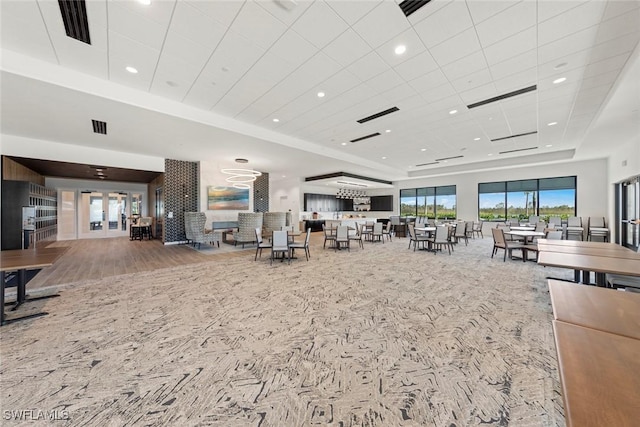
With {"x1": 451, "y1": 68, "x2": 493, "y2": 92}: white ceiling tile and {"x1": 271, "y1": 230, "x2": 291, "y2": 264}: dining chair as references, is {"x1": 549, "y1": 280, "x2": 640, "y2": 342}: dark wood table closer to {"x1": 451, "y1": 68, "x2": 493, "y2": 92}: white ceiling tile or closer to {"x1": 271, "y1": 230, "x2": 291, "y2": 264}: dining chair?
{"x1": 451, "y1": 68, "x2": 493, "y2": 92}: white ceiling tile

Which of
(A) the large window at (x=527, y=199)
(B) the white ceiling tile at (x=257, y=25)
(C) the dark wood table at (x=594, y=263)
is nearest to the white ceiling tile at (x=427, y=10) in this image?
(B) the white ceiling tile at (x=257, y=25)

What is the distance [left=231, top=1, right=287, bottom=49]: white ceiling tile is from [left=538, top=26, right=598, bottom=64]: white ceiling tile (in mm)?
3787

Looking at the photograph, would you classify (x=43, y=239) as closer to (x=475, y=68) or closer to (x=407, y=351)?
(x=407, y=351)

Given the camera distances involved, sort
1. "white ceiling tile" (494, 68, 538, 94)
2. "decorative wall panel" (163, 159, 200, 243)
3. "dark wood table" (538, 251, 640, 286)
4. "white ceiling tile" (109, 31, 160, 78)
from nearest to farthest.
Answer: "dark wood table" (538, 251, 640, 286) < "white ceiling tile" (109, 31, 160, 78) < "white ceiling tile" (494, 68, 538, 94) < "decorative wall panel" (163, 159, 200, 243)

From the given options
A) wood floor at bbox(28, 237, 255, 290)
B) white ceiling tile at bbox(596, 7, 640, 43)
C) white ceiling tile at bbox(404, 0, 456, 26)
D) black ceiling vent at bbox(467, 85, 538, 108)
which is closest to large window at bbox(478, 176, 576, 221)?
black ceiling vent at bbox(467, 85, 538, 108)

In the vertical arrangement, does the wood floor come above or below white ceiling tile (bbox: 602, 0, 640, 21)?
below

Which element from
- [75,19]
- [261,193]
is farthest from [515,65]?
[261,193]

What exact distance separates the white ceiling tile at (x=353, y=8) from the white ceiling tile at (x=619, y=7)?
103 inches

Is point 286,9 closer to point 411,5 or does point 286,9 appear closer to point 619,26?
point 411,5

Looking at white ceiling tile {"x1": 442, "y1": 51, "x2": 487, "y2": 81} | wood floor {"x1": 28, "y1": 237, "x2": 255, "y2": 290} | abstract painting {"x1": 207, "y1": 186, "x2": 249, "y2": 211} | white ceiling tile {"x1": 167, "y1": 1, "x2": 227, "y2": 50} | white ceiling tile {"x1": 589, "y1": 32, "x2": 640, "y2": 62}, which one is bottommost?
wood floor {"x1": 28, "y1": 237, "x2": 255, "y2": 290}

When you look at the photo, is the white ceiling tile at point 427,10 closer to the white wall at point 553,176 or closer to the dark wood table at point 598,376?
the dark wood table at point 598,376

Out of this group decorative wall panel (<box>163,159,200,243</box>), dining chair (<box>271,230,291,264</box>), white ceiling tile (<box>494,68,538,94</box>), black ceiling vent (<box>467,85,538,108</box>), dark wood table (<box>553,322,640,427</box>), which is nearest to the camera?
dark wood table (<box>553,322,640,427</box>)

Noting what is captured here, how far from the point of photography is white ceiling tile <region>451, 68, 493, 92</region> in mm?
4070

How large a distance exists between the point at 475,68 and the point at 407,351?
4.46 meters
